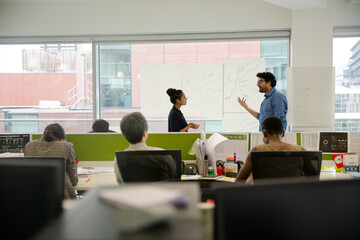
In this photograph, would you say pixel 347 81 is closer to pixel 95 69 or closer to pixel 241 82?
pixel 241 82

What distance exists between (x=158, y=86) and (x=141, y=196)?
4753 mm

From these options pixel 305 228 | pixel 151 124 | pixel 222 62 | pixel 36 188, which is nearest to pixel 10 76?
pixel 151 124

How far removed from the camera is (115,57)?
5449 mm

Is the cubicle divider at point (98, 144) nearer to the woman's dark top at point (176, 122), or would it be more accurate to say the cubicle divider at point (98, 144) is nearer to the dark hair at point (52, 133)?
the dark hair at point (52, 133)

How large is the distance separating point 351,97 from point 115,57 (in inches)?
145

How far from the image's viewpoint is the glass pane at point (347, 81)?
511 cm

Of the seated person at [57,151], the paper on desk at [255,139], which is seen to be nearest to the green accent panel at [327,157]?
the paper on desk at [255,139]

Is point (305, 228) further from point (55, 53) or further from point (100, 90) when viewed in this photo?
point (55, 53)

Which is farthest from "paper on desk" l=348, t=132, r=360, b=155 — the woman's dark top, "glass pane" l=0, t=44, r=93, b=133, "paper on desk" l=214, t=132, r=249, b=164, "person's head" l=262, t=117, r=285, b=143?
"glass pane" l=0, t=44, r=93, b=133

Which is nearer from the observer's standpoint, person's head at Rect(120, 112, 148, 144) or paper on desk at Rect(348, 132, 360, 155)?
person's head at Rect(120, 112, 148, 144)

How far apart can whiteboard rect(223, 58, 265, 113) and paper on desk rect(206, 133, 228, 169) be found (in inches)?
89.5

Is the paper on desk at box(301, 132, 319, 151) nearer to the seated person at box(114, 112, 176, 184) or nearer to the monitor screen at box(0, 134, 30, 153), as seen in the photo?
the seated person at box(114, 112, 176, 184)

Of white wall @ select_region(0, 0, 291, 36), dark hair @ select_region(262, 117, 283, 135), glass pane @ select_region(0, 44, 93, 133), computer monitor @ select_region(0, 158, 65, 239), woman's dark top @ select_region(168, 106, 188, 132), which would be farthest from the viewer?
glass pane @ select_region(0, 44, 93, 133)

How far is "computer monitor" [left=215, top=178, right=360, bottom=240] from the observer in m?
0.72
